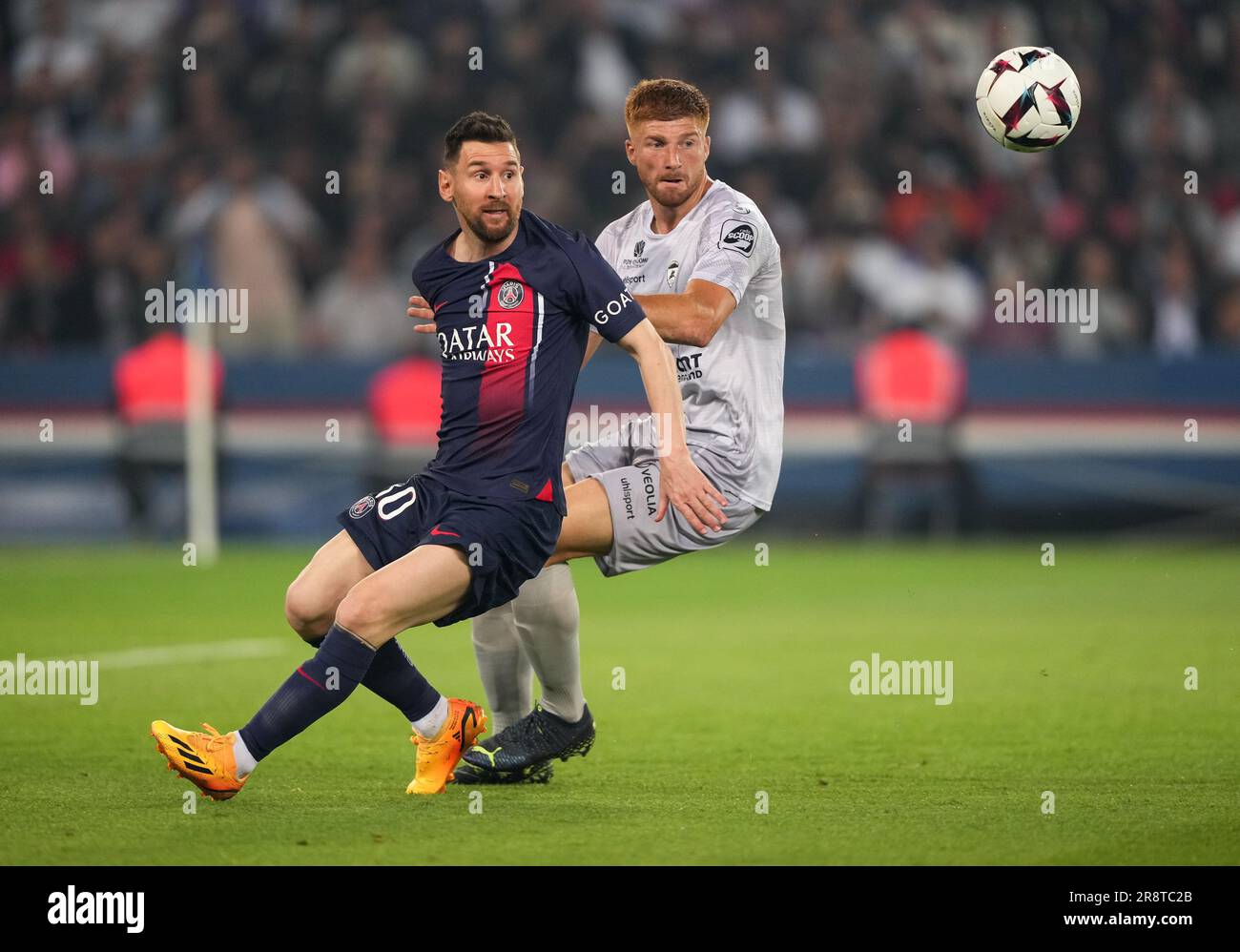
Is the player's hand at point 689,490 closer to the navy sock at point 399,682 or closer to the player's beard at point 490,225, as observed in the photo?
the player's beard at point 490,225

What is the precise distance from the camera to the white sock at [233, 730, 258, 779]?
5.51 meters

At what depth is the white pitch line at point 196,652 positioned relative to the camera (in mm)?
8846

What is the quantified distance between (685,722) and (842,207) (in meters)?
8.77

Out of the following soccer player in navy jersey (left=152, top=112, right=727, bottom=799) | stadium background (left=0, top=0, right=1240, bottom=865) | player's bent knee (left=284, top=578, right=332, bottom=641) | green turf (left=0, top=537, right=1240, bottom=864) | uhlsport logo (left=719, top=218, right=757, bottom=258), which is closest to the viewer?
green turf (left=0, top=537, right=1240, bottom=864)

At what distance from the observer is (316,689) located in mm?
5480

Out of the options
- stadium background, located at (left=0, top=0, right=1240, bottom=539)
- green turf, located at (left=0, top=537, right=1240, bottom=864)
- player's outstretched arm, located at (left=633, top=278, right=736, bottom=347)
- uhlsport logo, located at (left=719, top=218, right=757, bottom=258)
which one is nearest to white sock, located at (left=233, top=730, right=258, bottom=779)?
green turf, located at (left=0, top=537, right=1240, bottom=864)

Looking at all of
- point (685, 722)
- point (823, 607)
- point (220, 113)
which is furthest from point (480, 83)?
point (685, 722)

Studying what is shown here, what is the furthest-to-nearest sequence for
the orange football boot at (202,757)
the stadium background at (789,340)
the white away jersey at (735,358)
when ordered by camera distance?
the stadium background at (789,340), the white away jersey at (735,358), the orange football boot at (202,757)

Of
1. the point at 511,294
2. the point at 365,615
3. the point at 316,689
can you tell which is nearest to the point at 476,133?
the point at 511,294

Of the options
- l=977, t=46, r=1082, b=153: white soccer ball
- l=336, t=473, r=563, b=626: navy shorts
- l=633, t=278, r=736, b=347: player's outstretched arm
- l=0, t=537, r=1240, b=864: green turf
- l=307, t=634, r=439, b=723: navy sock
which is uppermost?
l=977, t=46, r=1082, b=153: white soccer ball

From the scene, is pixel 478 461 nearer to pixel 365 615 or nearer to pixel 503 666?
pixel 365 615

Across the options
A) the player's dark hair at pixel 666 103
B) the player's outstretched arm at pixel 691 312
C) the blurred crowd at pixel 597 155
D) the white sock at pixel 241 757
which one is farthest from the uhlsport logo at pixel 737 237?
the blurred crowd at pixel 597 155

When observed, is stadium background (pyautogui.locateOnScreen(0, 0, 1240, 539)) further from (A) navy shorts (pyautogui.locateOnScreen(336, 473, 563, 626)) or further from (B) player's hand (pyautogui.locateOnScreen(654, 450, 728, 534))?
(B) player's hand (pyautogui.locateOnScreen(654, 450, 728, 534))

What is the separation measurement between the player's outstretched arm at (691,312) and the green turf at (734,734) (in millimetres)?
1399
